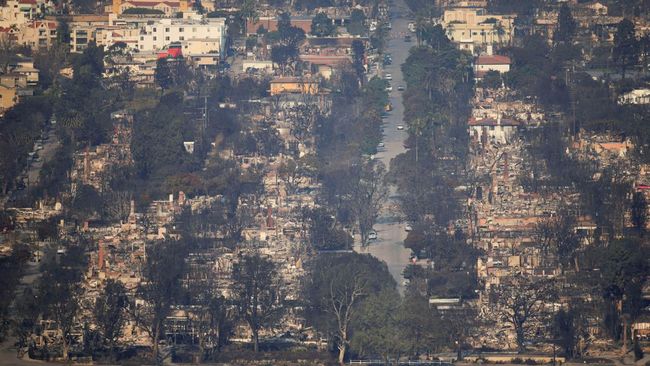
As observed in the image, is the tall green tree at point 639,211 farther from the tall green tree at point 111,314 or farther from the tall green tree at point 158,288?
the tall green tree at point 111,314

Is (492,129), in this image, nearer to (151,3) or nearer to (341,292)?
(341,292)

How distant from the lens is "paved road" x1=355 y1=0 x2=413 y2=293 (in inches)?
3302

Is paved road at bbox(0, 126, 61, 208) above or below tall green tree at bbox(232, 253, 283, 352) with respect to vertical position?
below

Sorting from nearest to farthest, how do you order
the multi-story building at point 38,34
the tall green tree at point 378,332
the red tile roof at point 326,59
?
the tall green tree at point 378,332
the red tile roof at point 326,59
the multi-story building at point 38,34

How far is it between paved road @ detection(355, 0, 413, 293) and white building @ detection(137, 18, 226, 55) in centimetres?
641

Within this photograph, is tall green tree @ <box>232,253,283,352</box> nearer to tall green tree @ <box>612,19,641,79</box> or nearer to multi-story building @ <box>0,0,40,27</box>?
tall green tree @ <box>612,19,641,79</box>

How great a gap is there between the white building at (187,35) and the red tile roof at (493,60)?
954cm

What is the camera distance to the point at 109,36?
121000mm

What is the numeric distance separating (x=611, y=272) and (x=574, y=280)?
175 centimetres

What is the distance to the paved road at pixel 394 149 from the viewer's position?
83.9m

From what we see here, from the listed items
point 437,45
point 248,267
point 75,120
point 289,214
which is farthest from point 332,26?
point 248,267

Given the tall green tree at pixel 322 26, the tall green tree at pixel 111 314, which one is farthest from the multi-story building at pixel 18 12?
the tall green tree at pixel 111 314

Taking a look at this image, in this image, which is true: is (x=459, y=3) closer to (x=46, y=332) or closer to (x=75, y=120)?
(x=75, y=120)

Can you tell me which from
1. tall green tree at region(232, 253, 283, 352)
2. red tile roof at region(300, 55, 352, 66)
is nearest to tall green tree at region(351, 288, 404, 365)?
tall green tree at region(232, 253, 283, 352)
